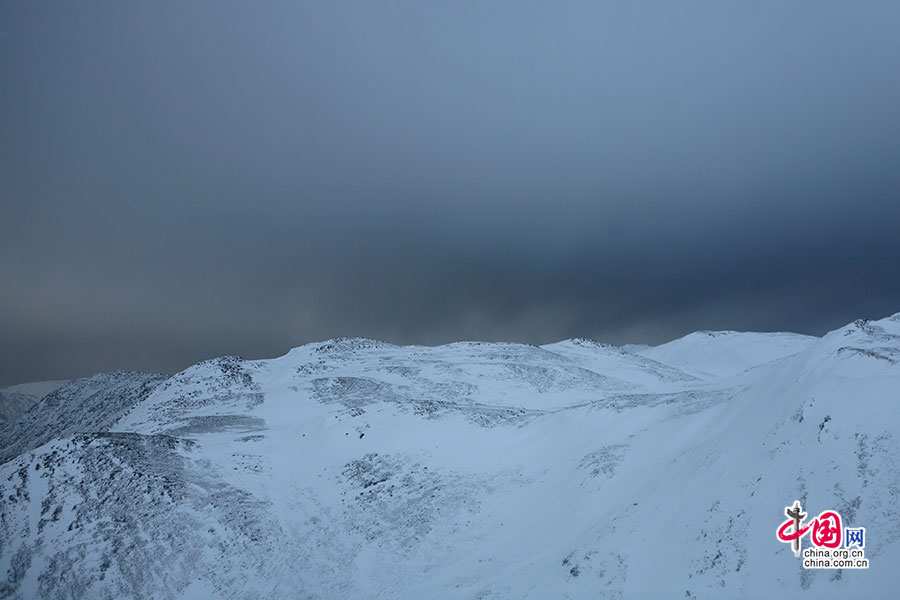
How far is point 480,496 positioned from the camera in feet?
96.0

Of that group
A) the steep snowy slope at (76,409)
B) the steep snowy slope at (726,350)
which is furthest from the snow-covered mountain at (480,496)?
the steep snowy slope at (726,350)

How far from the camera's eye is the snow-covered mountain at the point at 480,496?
52.2 feet

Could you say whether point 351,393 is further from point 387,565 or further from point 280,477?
point 387,565

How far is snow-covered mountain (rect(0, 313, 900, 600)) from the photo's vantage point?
15906 millimetres

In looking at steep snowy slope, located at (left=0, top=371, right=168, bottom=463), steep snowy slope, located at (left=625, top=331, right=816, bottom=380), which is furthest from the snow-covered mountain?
steep snowy slope, located at (left=625, top=331, right=816, bottom=380)

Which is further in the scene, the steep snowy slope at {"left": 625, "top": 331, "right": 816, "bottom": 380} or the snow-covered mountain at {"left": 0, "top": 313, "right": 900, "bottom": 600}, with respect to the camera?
the steep snowy slope at {"left": 625, "top": 331, "right": 816, "bottom": 380}

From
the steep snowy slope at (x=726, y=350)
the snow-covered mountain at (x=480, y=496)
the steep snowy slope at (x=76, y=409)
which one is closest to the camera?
the snow-covered mountain at (x=480, y=496)

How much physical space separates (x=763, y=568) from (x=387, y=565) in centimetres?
1707

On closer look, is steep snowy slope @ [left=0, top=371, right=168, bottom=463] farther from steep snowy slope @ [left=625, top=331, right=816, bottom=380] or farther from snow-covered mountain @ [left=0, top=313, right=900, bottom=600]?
steep snowy slope @ [left=625, top=331, right=816, bottom=380]

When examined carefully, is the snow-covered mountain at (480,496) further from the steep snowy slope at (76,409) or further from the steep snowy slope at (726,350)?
the steep snowy slope at (726,350)

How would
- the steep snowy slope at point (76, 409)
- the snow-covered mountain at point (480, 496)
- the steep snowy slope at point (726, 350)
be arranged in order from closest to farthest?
1. the snow-covered mountain at point (480, 496)
2. the steep snowy slope at point (76, 409)
3. the steep snowy slope at point (726, 350)

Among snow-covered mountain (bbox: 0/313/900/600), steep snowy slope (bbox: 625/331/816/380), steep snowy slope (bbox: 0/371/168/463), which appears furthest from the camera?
steep snowy slope (bbox: 625/331/816/380)

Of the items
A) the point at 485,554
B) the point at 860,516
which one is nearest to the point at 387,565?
the point at 485,554

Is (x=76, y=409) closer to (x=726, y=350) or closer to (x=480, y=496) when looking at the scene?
(x=480, y=496)
